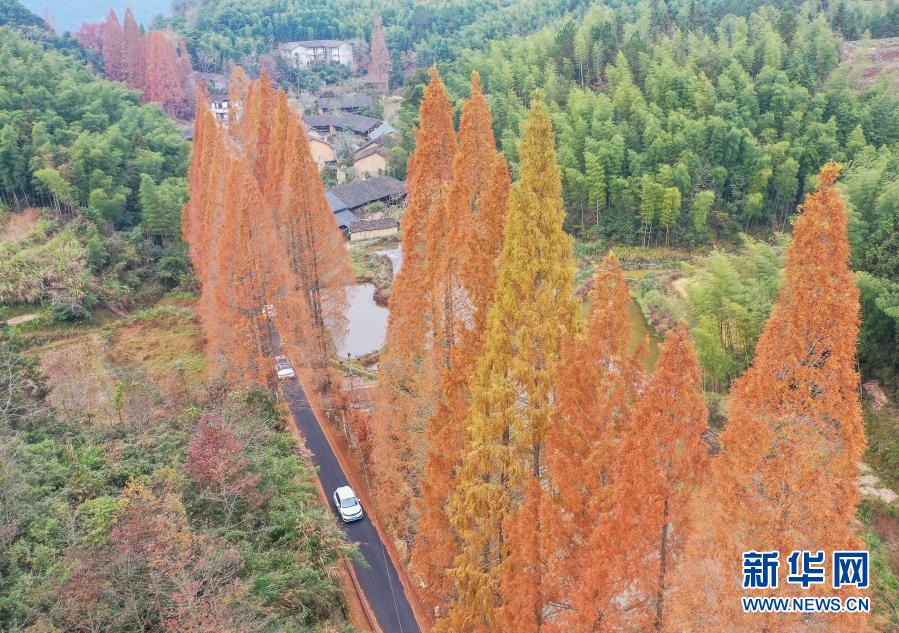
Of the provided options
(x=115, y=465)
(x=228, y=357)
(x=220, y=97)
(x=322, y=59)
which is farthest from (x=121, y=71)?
(x=115, y=465)

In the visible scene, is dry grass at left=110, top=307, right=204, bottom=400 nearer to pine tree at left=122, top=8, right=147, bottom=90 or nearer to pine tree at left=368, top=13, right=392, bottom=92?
pine tree at left=122, top=8, right=147, bottom=90

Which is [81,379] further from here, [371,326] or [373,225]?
[373,225]

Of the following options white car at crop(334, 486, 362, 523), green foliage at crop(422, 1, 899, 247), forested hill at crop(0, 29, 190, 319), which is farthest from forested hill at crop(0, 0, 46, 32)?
white car at crop(334, 486, 362, 523)

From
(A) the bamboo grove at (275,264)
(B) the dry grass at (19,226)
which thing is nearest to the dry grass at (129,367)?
(A) the bamboo grove at (275,264)

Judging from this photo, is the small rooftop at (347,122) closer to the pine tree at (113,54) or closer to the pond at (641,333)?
the pine tree at (113,54)

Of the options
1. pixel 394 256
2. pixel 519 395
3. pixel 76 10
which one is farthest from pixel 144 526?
pixel 76 10

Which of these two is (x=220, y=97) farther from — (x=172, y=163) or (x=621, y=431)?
(x=621, y=431)
